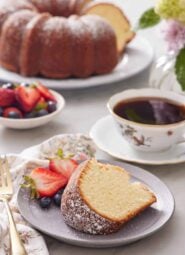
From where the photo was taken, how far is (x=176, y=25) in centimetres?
147

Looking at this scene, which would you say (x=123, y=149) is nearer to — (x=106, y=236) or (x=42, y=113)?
(x=42, y=113)

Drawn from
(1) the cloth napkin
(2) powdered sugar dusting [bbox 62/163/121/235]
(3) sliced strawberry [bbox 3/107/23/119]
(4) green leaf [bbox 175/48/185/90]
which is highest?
(4) green leaf [bbox 175/48/185/90]

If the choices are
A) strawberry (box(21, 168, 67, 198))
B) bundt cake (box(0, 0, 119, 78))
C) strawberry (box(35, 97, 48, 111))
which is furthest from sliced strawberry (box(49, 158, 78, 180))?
bundt cake (box(0, 0, 119, 78))

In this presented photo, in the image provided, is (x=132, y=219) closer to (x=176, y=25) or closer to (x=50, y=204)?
(x=50, y=204)

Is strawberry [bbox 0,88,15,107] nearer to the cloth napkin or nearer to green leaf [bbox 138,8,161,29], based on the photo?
the cloth napkin

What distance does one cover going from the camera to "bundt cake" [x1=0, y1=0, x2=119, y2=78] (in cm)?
173

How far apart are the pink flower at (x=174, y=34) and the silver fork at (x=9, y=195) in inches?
18.7

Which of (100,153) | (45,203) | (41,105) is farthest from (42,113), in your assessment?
(45,203)

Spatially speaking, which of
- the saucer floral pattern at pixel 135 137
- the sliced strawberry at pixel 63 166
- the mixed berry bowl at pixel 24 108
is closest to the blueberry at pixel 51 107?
the mixed berry bowl at pixel 24 108

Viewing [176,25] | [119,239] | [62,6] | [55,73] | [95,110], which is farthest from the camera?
[62,6]

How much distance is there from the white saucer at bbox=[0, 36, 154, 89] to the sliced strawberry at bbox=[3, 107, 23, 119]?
22 cm

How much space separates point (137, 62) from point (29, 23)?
313mm

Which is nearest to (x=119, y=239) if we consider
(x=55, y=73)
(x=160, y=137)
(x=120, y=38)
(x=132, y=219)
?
(x=132, y=219)

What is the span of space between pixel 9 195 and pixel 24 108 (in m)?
0.36
